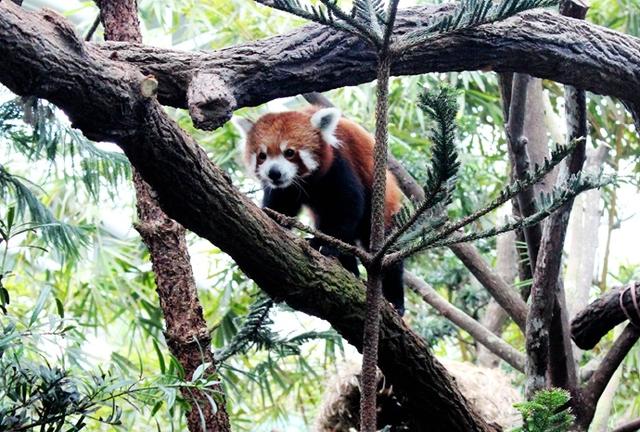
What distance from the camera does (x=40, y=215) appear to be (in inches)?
87.7

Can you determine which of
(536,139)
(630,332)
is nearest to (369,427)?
(630,332)

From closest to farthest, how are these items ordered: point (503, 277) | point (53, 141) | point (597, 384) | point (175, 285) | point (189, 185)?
point (189, 185) < point (175, 285) < point (53, 141) < point (597, 384) < point (503, 277)

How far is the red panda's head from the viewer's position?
2.53 metres

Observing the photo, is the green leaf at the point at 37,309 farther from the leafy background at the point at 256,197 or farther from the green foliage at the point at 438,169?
the leafy background at the point at 256,197

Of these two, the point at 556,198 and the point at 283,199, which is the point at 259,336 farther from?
the point at 556,198

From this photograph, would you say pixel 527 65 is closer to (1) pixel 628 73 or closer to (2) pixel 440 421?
(1) pixel 628 73

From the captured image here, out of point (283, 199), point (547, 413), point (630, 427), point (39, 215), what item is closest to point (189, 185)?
point (547, 413)

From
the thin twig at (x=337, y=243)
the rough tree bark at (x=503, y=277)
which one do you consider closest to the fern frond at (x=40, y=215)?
the thin twig at (x=337, y=243)

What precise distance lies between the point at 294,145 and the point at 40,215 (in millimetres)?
759

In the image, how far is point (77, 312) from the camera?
3.69m

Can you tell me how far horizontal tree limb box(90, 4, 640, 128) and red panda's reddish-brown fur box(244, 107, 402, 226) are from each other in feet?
2.29

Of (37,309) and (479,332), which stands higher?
(479,332)

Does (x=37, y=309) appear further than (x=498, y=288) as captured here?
No

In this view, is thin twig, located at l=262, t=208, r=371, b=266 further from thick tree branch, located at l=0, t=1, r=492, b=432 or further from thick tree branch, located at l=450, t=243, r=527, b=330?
thick tree branch, located at l=450, t=243, r=527, b=330
